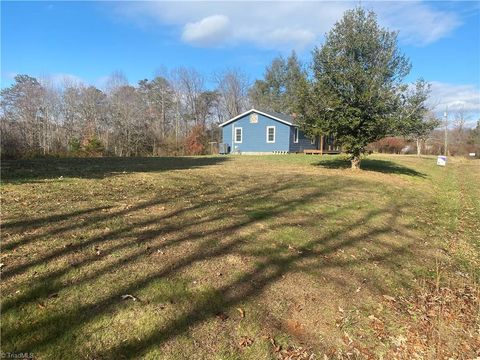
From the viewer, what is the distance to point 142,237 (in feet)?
15.1

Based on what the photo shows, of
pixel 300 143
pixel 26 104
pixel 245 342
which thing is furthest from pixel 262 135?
pixel 245 342

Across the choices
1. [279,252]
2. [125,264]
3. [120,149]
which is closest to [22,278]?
[125,264]

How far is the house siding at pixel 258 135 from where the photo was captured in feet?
98.1

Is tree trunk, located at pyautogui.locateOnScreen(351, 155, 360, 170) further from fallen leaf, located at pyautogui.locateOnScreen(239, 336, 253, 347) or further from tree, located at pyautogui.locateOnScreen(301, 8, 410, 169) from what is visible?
fallen leaf, located at pyautogui.locateOnScreen(239, 336, 253, 347)

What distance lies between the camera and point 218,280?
3.92 m

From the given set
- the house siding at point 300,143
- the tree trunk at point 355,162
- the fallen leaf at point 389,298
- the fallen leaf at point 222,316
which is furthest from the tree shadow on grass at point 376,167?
the fallen leaf at point 222,316

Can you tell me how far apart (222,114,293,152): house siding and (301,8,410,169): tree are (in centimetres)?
1484

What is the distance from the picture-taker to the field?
2982mm

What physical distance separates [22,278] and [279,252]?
302 centimetres

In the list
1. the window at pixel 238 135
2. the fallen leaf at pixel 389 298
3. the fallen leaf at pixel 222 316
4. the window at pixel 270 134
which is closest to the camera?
the fallen leaf at pixel 222 316

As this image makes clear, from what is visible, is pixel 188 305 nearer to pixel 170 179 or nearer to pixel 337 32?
pixel 170 179

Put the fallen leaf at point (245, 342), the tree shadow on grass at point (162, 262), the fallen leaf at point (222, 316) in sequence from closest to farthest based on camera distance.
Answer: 1. the tree shadow on grass at point (162, 262)
2. the fallen leaf at point (245, 342)
3. the fallen leaf at point (222, 316)

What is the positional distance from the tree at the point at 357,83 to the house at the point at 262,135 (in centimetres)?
1421

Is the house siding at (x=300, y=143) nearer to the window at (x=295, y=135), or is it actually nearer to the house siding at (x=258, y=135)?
the window at (x=295, y=135)
